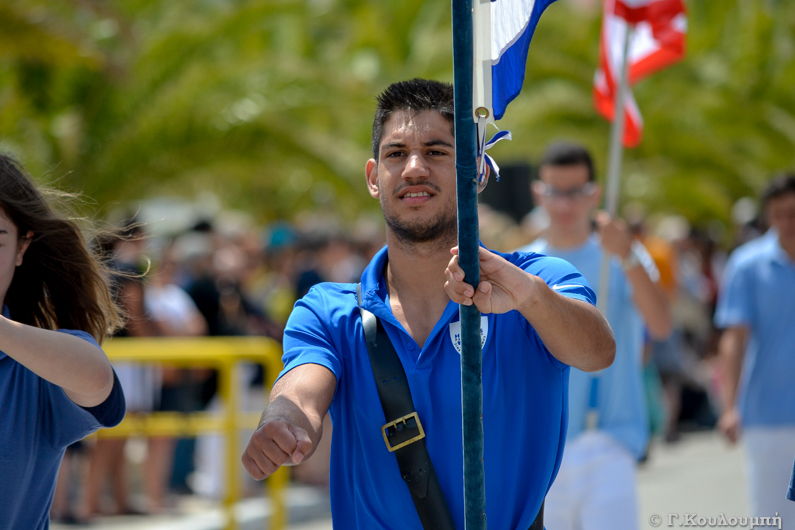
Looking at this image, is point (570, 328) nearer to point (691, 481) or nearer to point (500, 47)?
point (500, 47)

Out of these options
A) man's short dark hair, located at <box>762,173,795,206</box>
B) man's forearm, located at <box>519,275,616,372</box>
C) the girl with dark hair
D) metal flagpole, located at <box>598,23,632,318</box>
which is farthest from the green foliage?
man's forearm, located at <box>519,275,616,372</box>

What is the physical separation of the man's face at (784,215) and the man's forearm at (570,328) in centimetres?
341

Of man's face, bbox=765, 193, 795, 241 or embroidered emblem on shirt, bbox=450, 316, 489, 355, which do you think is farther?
man's face, bbox=765, 193, 795, 241

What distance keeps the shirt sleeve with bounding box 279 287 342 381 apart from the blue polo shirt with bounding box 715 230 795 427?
11.1ft

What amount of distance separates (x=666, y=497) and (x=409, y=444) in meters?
6.71

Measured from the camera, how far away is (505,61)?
233 centimetres

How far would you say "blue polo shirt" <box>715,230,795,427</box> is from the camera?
17.4ft

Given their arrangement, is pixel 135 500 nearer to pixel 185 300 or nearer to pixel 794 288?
pixel 185 300

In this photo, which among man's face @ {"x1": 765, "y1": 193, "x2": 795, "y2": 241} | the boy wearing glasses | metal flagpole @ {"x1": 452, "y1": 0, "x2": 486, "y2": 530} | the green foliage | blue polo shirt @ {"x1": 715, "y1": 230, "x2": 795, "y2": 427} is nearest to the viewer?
metal flagpole @ {"x1": 452, "y1": 0, "x2": 486, "y2": 530}

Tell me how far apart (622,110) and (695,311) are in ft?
29.7

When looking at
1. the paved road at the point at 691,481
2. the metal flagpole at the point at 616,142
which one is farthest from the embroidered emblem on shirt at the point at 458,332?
the paved road at the point at 691,481

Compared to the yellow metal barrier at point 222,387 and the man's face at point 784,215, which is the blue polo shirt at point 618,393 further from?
the yellow metal barrier at point 222,387

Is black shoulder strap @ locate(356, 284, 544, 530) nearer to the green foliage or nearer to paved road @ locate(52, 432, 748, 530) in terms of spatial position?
paved road @ locate(52, 432, 748, 530)

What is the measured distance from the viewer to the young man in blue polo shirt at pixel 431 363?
2.53 m
